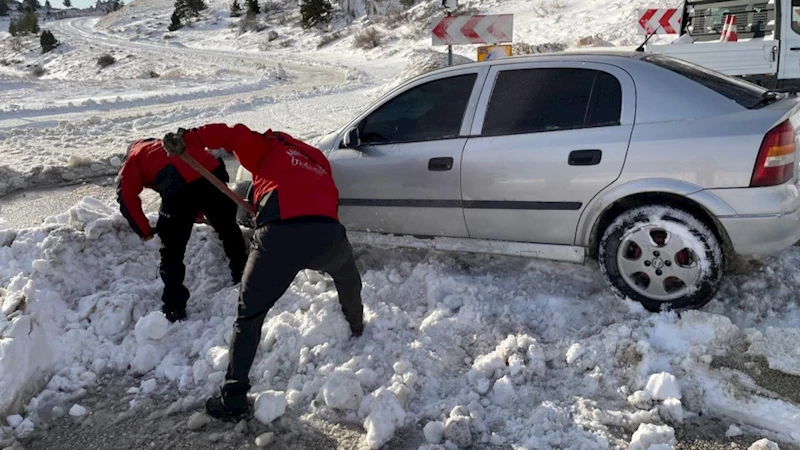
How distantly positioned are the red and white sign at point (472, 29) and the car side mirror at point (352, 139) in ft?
16.0

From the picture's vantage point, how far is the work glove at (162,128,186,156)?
140 inches

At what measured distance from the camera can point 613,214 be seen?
3934 millimetres

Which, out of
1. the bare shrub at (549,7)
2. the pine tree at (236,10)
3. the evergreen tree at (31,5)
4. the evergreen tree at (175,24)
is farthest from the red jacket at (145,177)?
the evergreen tree at (31,5)

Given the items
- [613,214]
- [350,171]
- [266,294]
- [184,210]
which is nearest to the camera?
[266,294]

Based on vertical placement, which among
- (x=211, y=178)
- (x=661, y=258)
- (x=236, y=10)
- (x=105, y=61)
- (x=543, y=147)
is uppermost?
(x=543, y=147)

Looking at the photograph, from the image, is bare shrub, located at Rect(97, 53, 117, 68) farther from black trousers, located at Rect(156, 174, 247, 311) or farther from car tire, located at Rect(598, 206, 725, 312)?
car tire, located at Rect(598, 206, 725, 312)

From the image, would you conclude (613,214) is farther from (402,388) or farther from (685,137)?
(402,388)

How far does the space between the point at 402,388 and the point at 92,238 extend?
307cm

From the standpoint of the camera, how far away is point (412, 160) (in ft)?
14.4

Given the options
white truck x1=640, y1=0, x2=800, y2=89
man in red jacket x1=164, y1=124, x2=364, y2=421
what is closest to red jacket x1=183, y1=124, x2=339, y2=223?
man in red jacket x1=164, y1=124, x2=364, y2=421

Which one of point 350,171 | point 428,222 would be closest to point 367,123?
point 350,171

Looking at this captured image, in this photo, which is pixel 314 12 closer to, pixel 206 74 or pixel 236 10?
pixel 236 10

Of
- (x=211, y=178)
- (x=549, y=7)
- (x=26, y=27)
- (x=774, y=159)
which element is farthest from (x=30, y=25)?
(x=774, y=159)

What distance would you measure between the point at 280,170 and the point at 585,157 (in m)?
1.87
